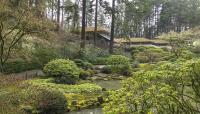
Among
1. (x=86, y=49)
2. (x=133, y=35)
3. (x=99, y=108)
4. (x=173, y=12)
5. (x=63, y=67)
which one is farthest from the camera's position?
(x=133, y=35)

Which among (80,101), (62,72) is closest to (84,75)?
(62,72)

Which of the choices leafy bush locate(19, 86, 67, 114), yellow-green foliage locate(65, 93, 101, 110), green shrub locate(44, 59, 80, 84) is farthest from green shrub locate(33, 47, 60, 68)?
leafy bush locate(19, 86, 67, 114)

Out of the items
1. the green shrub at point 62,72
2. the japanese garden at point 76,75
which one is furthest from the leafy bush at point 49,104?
the green shrub at point 62,72

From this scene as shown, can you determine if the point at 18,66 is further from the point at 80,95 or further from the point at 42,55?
the point at 80,95

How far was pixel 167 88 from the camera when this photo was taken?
18.1ft

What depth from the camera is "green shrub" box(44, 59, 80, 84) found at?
18.0m

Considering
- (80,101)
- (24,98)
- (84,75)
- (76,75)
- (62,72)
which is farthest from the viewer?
(84,75)

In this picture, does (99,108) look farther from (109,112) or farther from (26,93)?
(109,112)

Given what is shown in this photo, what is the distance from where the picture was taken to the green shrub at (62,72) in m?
18.0

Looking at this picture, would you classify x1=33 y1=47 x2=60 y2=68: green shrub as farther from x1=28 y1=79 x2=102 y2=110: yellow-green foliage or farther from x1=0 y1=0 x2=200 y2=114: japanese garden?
x1=28 y1=79 x2=102 y2=110: yellow-green foliage

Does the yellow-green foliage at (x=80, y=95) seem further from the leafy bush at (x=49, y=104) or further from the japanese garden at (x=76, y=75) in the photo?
the leafy bush at (x=49, y=104)

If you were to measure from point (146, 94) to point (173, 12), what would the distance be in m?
53.2

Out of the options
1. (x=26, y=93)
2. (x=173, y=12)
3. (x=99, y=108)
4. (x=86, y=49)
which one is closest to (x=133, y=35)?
(x=173, y=12)

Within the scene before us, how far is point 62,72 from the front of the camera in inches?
713
